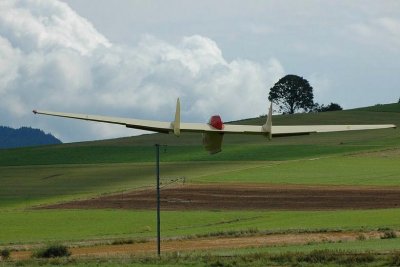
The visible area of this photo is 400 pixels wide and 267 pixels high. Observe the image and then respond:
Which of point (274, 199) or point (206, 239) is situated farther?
point (274, 199)

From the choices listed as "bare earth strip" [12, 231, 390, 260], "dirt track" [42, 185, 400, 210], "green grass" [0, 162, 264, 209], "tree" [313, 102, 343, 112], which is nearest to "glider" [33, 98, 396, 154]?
"bare earth strip" [12, 231, 390, 260]

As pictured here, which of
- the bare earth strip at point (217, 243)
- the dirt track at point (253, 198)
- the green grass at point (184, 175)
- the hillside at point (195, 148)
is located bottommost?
the bare earth strip at point (217, 243)

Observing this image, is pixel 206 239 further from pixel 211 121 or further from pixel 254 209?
pixel 254 209

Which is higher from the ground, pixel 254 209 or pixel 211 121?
pixel 211 121

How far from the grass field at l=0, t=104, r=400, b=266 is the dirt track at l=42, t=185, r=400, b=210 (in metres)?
2.21

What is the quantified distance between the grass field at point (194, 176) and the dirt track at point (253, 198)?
221 centimetres

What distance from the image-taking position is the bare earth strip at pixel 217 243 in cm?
4062

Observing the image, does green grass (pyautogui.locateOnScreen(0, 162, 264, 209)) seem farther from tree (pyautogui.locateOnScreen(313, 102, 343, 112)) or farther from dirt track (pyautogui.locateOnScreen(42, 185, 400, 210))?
tree (pyautogui.locateOnScreen(313, 102, 343, 112))

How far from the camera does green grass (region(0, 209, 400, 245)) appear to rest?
157 ft

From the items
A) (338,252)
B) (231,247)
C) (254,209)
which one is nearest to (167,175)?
(254,209)

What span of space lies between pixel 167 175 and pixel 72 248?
101 feet

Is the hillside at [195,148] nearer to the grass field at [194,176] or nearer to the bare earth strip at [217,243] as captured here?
the grass field at [194,176]

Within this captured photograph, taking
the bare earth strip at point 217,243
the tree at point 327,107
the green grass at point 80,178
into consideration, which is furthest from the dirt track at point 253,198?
the tree at point 327,107

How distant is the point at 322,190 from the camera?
2594 inches
